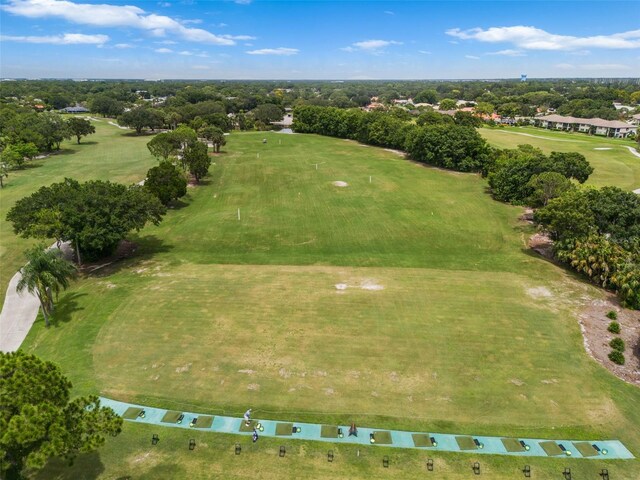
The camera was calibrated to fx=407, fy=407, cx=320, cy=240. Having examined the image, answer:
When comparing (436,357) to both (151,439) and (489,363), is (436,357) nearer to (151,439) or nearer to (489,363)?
(489,363)

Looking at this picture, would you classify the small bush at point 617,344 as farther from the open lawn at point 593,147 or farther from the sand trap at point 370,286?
the open lawn at point 593,147

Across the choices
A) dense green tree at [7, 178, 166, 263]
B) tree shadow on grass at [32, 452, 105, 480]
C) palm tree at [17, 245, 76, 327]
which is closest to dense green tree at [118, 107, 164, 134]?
dense green tree at [7, 178, 166, 263]

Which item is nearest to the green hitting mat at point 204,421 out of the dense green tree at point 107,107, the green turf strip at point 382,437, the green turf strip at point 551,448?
the green turf strip at point 382,437

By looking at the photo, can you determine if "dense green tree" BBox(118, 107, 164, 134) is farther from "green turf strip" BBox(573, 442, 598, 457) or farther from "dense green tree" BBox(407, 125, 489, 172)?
"green turf strip" BBox(573, 442, 598, 457)

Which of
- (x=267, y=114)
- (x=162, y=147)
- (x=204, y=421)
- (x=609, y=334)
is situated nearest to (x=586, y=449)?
(x=609, y=334)

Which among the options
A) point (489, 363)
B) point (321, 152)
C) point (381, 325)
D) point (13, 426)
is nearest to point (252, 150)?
point (321, 152)

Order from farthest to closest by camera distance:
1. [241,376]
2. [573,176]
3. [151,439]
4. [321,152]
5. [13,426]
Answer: [321,152] → [573,176] → [241,376] → [151,439] → [13,426]
